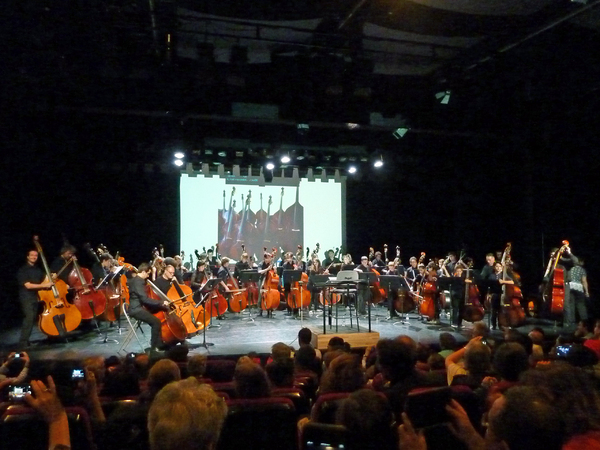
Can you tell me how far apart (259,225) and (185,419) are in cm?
1361

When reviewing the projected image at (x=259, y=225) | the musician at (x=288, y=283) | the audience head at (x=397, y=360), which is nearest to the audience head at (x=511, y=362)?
the audience head at (x=397, y=360)

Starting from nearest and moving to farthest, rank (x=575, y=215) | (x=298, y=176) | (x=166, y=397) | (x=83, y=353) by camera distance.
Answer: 1. (x=166, y=397)
2. (x=83, y=353)
3. (x=575, y=215)
4. (x=298, y=176)

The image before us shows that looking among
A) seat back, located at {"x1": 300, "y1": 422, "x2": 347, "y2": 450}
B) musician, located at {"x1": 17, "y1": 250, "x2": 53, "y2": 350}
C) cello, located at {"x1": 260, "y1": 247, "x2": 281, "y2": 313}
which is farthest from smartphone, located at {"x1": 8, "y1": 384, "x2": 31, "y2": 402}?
cello, located at {"x1": 260, "y1": 247, "x2": 281, "y2": 313}

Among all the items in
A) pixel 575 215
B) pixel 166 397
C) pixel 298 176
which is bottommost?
pixel 166 397

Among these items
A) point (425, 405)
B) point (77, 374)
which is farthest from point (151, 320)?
point (425, 405)

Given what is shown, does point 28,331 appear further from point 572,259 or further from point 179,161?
point 572,259

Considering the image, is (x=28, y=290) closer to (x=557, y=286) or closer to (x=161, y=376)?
(x=161, y=376)

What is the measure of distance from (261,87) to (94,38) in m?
3.20

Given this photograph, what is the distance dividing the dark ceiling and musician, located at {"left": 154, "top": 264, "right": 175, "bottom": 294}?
3.85m

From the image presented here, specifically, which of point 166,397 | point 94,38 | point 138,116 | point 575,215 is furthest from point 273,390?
point 575,215

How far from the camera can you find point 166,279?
786cm

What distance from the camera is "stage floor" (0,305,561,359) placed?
7832mm

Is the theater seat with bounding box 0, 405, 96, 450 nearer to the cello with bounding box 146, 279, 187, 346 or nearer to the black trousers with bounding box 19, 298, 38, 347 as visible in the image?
the cello with bounding box 146, 279, 187, 346

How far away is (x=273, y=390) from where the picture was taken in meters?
3.00
